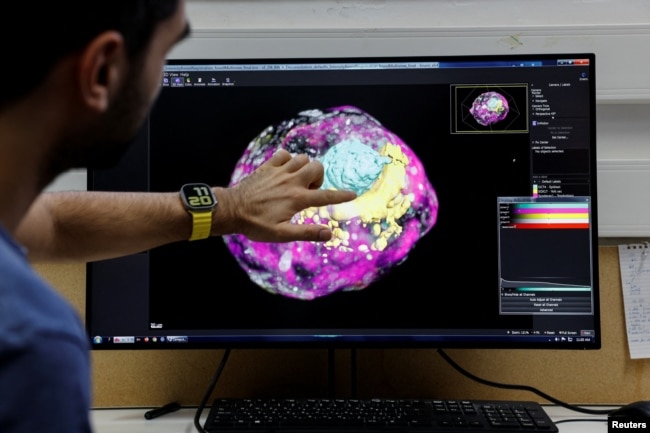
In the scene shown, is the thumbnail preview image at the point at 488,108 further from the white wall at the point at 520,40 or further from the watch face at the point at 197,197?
the watch face at the point at 197,197

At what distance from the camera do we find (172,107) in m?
1.29

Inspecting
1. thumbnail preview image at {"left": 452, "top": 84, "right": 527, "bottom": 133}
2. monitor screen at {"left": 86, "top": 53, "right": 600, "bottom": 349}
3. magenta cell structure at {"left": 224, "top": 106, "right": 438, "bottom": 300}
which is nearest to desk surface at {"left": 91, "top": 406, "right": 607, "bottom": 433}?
monitor screen at {"left": 86, "top": 53, "right": 600, "bottom": 349}

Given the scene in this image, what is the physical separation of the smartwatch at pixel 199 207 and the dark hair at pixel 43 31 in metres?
0.53

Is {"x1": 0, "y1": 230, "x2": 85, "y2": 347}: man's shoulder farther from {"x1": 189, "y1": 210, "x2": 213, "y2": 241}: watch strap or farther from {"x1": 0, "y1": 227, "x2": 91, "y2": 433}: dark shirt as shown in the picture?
{"x1": 189, "y1": 210, "x2": 213, "y2": 241}: watch strap

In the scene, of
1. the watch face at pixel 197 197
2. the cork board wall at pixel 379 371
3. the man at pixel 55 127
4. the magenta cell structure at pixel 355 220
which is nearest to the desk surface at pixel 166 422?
the cork board wall at pixel 379 371

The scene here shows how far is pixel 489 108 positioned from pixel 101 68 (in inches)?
32.5

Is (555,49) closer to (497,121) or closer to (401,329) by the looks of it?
(497,121)

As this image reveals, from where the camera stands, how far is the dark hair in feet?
1.79

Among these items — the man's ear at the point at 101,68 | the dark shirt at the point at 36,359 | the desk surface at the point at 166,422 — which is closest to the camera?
the dark shirt at the point at 36,359

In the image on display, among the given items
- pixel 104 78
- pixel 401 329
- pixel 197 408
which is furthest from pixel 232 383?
pixel 104 78

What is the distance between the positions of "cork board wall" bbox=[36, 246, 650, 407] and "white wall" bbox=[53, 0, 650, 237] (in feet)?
0.48

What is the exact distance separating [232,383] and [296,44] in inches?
27.3

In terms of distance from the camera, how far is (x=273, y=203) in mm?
1122

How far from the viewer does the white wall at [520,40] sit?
1414 millimetres
